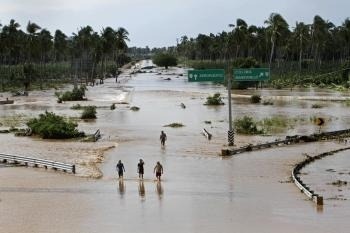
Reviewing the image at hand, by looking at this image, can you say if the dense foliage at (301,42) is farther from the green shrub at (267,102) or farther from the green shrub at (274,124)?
the green shrub at (274,124)

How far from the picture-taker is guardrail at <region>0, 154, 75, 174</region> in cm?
3428

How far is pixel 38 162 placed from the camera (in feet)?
119

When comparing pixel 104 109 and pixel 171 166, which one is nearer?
pixel 171 166

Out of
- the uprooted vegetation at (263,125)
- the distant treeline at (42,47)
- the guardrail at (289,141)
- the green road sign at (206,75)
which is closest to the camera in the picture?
the guardrail at (289,141)

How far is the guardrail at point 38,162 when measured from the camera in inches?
1350

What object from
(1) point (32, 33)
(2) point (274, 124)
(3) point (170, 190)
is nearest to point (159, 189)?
(3) point (170, 190)

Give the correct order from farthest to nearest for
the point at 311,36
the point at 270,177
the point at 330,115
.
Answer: the point at 311,36
the point at 330,115
the point at 270,177

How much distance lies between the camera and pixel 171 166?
36312mm

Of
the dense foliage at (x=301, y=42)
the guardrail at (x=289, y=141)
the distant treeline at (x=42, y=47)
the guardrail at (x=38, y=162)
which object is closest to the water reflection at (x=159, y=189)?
the guardrail at (x=38, y=162)

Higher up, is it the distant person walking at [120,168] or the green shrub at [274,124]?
the distant person walking at [120,168]

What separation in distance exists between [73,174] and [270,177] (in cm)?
1052

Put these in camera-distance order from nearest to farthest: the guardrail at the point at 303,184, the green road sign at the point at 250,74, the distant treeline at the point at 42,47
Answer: the guardrail at the point at 303,184
the green road sign at the point at 250,74
the distant treeline at the point at 42,47

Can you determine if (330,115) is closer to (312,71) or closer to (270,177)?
(270,177)

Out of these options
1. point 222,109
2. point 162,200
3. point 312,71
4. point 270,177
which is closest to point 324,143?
point 270,177
